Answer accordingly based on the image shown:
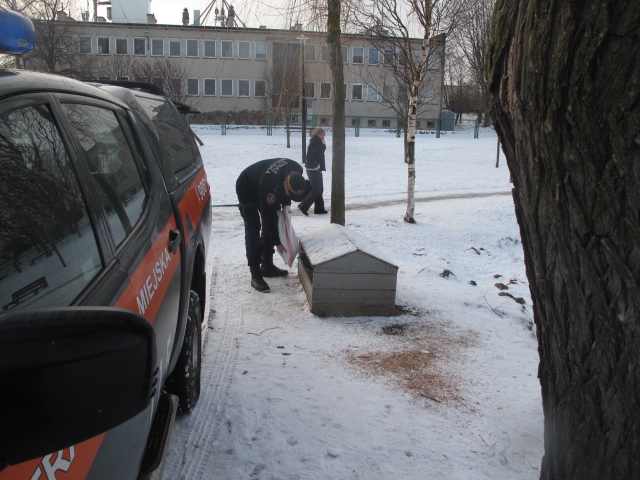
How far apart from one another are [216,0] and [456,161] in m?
18.9

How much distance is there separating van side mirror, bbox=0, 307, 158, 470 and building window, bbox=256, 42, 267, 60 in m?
49.1

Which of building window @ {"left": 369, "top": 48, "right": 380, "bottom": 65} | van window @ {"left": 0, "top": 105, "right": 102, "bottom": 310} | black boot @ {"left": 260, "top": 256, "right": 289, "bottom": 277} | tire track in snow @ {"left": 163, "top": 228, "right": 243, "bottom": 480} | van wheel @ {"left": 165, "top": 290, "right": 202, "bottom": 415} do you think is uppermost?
building window @ {"left": 369, "top": 48, "right": 380, "bottom": 65}

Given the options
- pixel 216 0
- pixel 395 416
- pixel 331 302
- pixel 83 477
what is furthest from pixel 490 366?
pixel 216 0

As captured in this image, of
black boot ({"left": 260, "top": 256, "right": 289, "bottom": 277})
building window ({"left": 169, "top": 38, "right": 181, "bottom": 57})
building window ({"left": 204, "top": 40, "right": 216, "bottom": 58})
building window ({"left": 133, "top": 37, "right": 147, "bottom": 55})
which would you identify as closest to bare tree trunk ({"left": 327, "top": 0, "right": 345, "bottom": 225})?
black boot ({"left": 260, "top": 256, "right": 289, "bottom": 277})

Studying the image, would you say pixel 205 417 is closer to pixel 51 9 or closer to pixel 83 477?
pixel 83 477

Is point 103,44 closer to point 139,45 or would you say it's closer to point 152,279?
point 139,45

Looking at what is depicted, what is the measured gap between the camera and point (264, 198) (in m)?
6.06

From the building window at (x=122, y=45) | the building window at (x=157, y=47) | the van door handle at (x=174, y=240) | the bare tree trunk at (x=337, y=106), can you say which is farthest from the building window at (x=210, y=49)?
the van door handle at (x=174, y=240)

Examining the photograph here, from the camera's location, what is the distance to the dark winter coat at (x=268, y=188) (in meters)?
6.02

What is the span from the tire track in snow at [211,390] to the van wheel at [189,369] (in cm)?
12

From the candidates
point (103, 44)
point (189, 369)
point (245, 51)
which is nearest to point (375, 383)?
point (189, 369)

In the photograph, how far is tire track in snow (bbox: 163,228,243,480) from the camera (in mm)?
3123

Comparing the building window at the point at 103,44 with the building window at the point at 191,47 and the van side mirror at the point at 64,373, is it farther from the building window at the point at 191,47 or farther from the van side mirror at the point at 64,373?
the van side mirror at the point at 64,373

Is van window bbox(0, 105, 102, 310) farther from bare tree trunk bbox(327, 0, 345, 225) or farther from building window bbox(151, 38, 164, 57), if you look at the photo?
building window bbox(151, 38, 164, 57)
